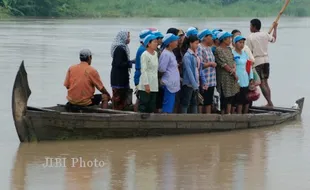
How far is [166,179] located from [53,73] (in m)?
9.73

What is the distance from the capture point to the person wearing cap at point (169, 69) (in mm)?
10633

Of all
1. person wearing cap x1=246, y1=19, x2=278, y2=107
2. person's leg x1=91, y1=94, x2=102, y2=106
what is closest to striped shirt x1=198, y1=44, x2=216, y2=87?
person's leg x1=91, y1=94, x2=102, y2=106

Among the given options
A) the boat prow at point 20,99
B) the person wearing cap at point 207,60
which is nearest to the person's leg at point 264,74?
the person wearing cap at point 207,60

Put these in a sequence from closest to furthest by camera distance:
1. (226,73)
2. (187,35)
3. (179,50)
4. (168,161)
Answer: (168,161) → (187,35) → (179,50) → (226,73)

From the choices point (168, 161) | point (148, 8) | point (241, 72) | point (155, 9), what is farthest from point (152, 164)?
point (148, 8)

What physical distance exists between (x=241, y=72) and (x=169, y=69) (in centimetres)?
135

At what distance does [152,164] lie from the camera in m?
9.63

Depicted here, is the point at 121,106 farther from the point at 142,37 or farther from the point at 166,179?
the point at 166,179

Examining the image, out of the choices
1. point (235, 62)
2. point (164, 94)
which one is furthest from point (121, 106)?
point (235, 62)

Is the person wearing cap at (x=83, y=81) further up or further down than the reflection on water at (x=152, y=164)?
further up

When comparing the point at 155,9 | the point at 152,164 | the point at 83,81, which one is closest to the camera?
the point at 152,164

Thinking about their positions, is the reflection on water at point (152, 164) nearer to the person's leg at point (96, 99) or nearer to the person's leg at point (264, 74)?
the person's leg at point (96, 99)

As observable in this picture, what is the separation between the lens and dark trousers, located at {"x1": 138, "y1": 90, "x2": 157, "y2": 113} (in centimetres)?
1072

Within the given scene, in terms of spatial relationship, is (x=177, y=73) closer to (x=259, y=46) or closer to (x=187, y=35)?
(x=187, y=35)
